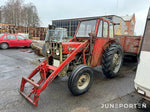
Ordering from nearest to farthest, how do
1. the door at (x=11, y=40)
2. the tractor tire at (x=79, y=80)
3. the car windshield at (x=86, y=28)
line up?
the tractor tire at (x=79, y=80) → the car windshield at (x=86, y=28) → the door at (x=11, y=40)

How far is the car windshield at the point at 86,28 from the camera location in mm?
3974

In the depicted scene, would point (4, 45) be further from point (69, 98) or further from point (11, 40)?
point (69, 98)

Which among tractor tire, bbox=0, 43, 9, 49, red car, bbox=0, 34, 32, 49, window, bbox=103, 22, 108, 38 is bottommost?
tractor tire, bbox=0, 43, 9, 49

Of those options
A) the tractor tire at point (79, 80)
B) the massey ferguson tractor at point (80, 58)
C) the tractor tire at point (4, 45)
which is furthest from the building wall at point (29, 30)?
the tractor tire at point (79, 80)

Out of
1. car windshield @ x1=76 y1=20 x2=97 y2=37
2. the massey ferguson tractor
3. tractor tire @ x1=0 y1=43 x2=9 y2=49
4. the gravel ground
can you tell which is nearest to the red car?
tractor tire @ x1=0 y1=43 x2=9 y2=49

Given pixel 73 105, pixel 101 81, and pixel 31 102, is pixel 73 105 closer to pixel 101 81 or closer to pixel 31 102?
pixel 31 102

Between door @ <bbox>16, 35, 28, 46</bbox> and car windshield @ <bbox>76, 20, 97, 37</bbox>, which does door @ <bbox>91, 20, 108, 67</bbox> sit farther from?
door @ <bbox>16, 35, 28, 46</bbox>

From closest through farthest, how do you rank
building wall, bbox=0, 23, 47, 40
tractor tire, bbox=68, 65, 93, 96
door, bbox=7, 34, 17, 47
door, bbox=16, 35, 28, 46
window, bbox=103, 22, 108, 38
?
tractor tire, bbox=68, 65, 93, 96 < window, bbox=103, 22, 108, 38 < door, bbox=7, 34, 17, 47 < door, bbox=16, 35, 28, 46 < building wall, bbox=0, 23, 47, 40

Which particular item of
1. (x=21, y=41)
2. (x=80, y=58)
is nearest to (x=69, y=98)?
(x=80, y=58)

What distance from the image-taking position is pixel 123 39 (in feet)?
19.0

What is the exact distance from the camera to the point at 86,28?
166 inches

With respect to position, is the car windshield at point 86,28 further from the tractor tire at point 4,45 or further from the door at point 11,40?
the tractor tire at point 4,45

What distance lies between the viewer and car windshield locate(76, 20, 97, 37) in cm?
397

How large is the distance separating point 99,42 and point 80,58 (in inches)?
36.8
